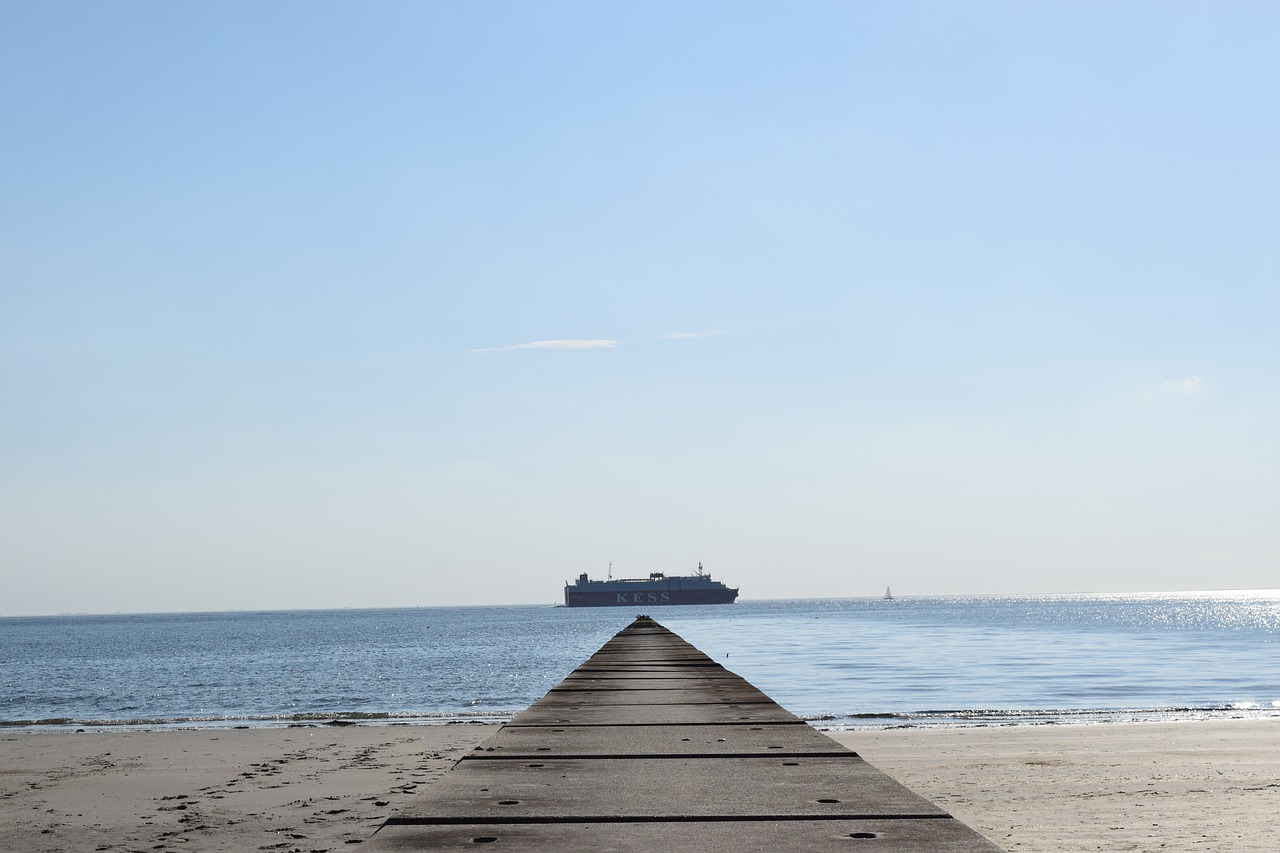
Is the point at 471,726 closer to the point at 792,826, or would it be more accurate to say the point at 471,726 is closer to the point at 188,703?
the point at 188,703

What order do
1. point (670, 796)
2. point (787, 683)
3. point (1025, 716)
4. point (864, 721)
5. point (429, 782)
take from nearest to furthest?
point (670, 796) < point (429, 782) < point (864, 721) < point (1025, 716) < point (787, 683)

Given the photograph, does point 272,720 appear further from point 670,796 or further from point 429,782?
point 670,796

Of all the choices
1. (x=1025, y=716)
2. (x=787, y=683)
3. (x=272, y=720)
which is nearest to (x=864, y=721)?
(x=1025, y=716)

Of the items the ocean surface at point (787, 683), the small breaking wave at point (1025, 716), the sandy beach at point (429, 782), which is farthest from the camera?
the ocean surface at point (787, 683)

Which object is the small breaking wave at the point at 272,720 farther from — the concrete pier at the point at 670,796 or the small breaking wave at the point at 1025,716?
the concrete pier at the point at 670,796

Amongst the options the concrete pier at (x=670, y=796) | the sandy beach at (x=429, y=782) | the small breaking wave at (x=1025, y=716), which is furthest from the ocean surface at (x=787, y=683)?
the concrete pier at (x=670, y=796)

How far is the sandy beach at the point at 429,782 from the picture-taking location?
535 inches

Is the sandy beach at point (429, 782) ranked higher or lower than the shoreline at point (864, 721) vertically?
higher

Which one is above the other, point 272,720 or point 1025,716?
point 1025,716

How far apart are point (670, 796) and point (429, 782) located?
14828mm

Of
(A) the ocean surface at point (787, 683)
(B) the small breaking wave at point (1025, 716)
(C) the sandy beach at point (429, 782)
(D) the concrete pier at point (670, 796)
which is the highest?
(D) the concrete pier at point (670, 796)

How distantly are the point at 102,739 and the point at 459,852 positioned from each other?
27.4 meters

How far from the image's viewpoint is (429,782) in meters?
17.9

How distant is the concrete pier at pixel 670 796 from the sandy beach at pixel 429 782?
768cm
